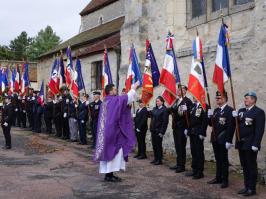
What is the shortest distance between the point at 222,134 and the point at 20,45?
239 feet

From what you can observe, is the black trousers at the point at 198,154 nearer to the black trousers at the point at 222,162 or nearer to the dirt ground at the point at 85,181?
the dirt ground at the point at 85,181

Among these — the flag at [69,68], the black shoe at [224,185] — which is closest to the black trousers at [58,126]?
the flag at [69,68]

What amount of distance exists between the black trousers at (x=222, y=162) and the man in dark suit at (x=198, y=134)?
0.57 meters

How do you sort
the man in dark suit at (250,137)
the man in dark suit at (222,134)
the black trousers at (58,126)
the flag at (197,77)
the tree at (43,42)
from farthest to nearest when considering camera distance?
1. the tree at (43,42)
2. the black trousers at (58,126)
3. the flag at (197,77)
4. the man in dark suit at (222,134)
5. the man in dark suit at (250,137)

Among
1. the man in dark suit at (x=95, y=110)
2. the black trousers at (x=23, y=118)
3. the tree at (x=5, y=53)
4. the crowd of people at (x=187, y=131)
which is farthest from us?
the tree at (x=5, y=53)

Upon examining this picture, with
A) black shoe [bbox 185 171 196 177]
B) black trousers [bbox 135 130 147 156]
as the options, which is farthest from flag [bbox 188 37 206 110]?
black trousers [bbox 135 130 147 156]

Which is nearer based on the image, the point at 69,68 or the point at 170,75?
the point at 170,75

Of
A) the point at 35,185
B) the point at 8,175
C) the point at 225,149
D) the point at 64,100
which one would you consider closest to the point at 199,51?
the point at 225,149

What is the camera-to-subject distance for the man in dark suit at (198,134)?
9188mm

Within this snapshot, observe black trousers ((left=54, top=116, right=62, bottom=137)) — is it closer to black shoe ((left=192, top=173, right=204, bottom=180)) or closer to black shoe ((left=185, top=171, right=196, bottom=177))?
black shoe ((left=185, top=171, right=196, bottom=177))

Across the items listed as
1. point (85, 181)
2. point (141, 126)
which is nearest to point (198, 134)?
point (85, 181)

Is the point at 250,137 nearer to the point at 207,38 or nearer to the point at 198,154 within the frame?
the point at 198,154

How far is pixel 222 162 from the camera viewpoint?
28.1 feet

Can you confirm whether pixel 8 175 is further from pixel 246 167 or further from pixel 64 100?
pixel 64 100
